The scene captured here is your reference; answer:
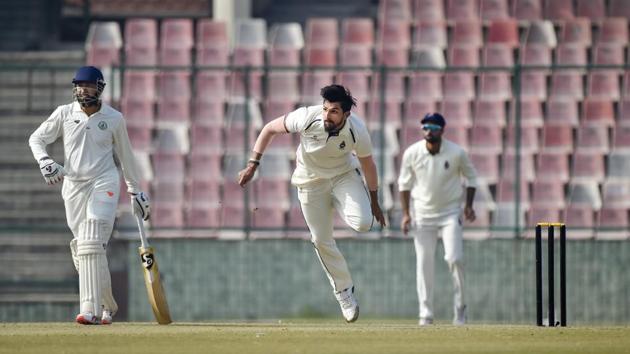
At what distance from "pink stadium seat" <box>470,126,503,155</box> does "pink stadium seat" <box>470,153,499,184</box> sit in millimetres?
82

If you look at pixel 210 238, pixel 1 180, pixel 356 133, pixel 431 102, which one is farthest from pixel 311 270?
pixel 356 133

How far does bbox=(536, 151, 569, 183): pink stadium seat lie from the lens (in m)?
21.0

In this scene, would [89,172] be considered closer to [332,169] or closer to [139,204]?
[139,204]

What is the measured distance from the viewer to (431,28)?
2275 centimetres

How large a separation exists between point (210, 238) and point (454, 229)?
14.5 feet

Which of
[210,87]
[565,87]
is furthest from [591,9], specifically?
[210,87]

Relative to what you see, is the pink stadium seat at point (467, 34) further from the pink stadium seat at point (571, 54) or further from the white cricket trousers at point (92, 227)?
the white cricket trousers at point (92, 227)

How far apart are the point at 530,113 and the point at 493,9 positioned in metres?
2.65

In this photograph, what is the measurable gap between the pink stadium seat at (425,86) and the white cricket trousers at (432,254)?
5.06 meters

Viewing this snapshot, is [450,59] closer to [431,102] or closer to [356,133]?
[431,102]

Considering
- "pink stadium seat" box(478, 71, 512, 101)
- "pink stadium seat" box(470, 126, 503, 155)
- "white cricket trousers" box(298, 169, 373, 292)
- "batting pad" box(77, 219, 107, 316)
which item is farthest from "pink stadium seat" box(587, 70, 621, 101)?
"batting pad" box(77, 219, 107, 316)

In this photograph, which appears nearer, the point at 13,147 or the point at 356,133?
the point at 356,133

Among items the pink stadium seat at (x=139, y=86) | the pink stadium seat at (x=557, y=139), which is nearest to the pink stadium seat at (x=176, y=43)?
the pink stadium seat at (x=139, y=86)

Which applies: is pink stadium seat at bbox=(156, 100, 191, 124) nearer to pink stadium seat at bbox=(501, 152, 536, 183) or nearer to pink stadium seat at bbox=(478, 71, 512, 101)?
pink stadium seat at bbox=(478, 71, 512, 101)
